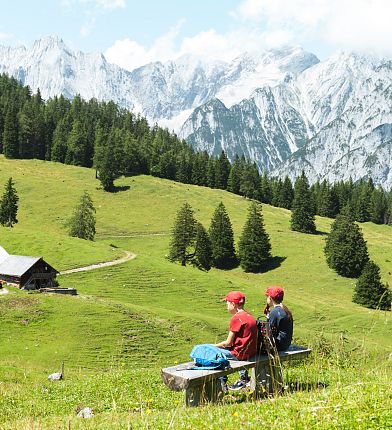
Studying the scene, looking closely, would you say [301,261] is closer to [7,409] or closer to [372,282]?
[372,282]

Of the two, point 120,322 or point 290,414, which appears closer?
point 290,414

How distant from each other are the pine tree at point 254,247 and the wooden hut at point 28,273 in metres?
47.2

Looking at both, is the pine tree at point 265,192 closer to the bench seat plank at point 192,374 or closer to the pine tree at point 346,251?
the pine tree at point 346,251

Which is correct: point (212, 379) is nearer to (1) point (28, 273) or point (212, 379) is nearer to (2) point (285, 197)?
(1) point (28, 273)

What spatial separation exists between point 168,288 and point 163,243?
37775 millimetres

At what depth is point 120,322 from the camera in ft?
167

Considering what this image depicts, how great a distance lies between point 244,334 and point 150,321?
138 feet

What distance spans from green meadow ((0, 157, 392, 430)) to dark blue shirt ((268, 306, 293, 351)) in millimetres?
1028

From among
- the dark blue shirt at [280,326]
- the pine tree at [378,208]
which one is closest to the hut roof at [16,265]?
the dark blue shirt at [280,326]

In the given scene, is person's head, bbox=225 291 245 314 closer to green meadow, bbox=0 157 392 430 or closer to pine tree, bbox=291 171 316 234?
green meadow, bbox=0 157 392 430

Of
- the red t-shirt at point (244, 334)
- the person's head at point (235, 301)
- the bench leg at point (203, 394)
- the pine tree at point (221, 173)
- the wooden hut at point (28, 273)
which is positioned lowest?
the wooden hut at point (28, 273)

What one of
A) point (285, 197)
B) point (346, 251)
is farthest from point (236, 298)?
point (285, 197)

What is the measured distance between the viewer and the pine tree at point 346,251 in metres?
96.4

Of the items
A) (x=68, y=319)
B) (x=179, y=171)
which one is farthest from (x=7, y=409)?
(x=179, y=171)
